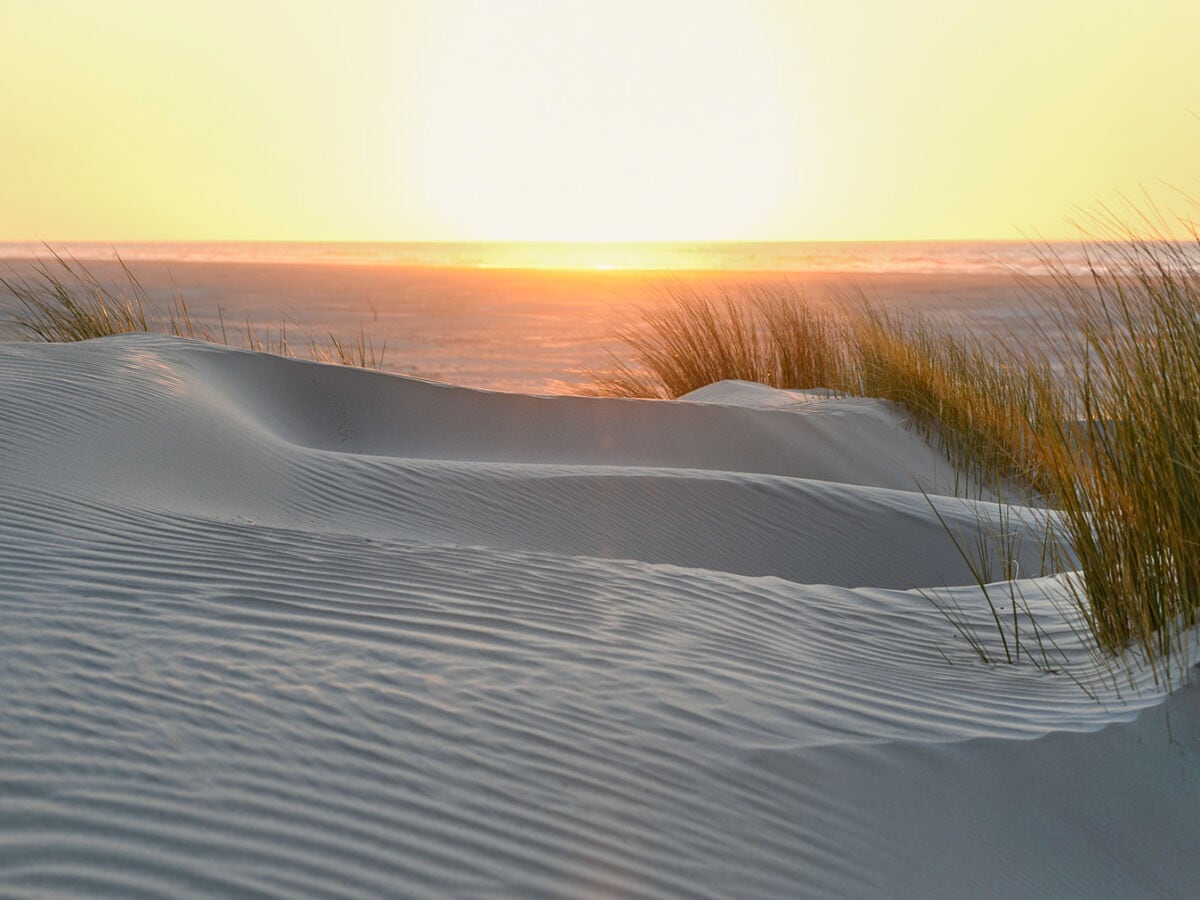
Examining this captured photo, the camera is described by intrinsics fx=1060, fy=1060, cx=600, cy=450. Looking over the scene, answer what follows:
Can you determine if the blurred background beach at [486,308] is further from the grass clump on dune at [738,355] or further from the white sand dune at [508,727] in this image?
the white sand dune at [508,727]

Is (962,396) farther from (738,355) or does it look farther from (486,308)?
(486,308)

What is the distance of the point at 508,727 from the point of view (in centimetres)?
177

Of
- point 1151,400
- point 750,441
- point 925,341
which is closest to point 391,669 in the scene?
point 1151,400

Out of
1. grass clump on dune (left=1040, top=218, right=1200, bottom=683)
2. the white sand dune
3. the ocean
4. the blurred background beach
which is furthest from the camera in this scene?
the ocean

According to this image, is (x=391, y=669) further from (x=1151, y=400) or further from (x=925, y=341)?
(x=925, y=341)

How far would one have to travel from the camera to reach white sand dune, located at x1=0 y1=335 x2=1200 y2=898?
1.47 m

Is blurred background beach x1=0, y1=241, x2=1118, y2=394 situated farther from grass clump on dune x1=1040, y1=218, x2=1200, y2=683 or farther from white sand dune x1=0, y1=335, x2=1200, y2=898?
white sand dune x1=0, y1=335, x2=1200, y2=898

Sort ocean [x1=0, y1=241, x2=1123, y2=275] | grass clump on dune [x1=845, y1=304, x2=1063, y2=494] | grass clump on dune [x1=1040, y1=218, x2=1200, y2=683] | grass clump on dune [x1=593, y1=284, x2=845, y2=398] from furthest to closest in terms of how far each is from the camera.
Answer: ocean [x1=0, y1=241, x2=1123, y2=275] < grass clump on dune [x1=593, y1=284, x2=845, y2=398] < grass clump on dune [x1=845, y1=304, x2=1063, y2=494] < grass clump on dune [x1=1040, y1=218, x2=1200, y2=683]

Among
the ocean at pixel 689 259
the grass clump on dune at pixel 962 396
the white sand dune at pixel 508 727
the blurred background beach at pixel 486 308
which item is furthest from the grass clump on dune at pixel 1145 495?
the ocean at pixel 689 259

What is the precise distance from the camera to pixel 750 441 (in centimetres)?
541

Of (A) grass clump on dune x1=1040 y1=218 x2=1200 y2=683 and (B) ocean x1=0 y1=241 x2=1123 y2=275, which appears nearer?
(A) grass clump on dune x1=1040 y1=218 x2=1200 y2=683

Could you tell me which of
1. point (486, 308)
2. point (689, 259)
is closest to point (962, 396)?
point (486, 308)

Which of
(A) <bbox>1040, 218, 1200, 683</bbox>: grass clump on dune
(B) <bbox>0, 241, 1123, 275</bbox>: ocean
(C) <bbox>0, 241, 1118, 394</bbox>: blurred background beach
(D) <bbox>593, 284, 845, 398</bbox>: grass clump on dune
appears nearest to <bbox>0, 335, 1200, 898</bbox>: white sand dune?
(A) <bbox>1040, 218, 1200, 683</bbox>: grass clump on dune

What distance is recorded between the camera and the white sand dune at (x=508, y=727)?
4.81 feet
